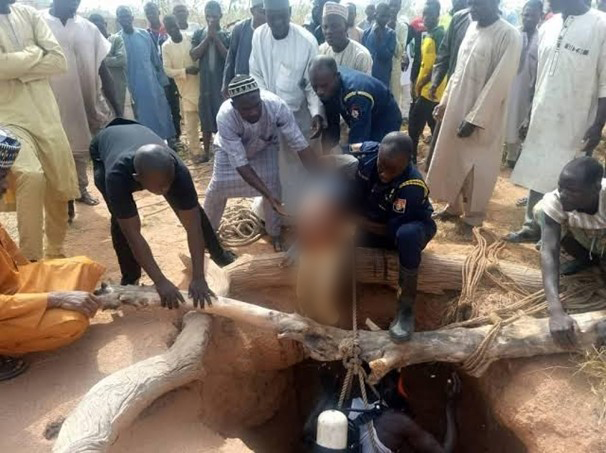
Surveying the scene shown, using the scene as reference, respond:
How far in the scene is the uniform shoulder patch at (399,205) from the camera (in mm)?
3158

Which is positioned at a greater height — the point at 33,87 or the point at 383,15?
the point at 383,15

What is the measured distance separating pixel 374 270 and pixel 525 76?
3.58 meters

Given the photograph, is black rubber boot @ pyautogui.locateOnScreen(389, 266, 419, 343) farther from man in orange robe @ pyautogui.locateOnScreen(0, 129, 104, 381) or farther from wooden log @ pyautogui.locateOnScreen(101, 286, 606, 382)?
man in orange robe @ pyautogui.locateOnScreen(0, 129, 104, 381)

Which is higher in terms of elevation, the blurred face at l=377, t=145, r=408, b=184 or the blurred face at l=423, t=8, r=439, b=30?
the blurred face at l=423, t=8, r=439, b=30

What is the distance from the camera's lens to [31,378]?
287 centimetres

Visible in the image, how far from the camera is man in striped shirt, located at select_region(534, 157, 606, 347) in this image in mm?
2867

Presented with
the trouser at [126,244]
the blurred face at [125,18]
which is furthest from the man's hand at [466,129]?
the blurred face at [125,18]

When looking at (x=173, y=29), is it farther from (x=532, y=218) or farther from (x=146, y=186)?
(x=532, y=218)

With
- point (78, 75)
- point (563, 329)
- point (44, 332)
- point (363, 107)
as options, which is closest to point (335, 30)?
point (363, 107)

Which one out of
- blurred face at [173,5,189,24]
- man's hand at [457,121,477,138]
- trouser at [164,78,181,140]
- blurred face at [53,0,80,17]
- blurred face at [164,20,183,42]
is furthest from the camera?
trouser at [164,78,181,140]

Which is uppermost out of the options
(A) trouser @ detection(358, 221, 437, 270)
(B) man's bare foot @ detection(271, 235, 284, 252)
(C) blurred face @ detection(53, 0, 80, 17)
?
(C) blurred face @ detection(53, 0, 80, 17)

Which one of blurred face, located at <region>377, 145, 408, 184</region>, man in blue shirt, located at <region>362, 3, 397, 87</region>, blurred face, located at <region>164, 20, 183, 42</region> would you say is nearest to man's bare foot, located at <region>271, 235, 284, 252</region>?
blurred face, located at <region>377, 145, 408, 184</region>

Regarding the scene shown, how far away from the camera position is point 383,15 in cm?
609

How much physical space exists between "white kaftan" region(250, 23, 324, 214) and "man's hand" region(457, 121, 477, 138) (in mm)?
1109
